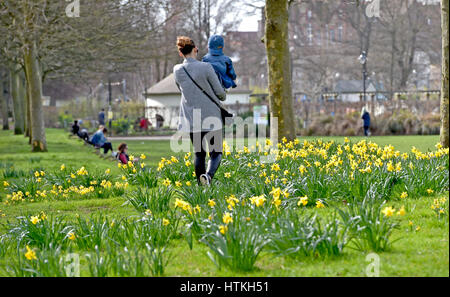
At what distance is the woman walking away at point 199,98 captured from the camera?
7648mm

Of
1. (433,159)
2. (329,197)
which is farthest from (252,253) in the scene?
(433,159)

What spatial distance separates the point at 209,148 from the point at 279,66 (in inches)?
258

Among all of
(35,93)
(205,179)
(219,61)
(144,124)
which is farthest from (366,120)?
(205,179)

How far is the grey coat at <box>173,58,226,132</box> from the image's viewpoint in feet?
25.1

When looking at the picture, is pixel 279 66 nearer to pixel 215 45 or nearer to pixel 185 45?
pixel 215 45

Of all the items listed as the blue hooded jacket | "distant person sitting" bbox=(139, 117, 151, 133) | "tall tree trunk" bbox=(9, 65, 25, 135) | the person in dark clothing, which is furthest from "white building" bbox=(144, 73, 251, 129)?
the blue hooded jacket

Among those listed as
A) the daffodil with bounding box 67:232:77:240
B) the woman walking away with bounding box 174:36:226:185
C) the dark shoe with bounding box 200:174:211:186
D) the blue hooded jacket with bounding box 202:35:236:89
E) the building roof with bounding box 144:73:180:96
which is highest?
the building roof with bounding box 144:73:180:96

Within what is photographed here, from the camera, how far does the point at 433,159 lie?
8383 millimetres

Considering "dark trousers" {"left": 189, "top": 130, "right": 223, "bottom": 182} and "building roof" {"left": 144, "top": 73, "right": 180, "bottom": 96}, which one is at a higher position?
"building roof" {"left": 144, "top": 73, "right": 180, "bottom": 96}

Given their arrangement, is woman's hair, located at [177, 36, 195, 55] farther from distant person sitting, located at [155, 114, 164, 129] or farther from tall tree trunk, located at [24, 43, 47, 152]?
distant person sitting, located at [155, 114, 164, 129]

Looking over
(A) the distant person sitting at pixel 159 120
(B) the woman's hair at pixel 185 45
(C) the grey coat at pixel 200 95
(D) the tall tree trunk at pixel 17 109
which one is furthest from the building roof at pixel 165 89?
(C) the grey coat at pixel 200 95

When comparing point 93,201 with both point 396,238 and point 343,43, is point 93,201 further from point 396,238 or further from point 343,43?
point 343,43

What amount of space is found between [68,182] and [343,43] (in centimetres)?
5138

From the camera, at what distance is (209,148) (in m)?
8.01
